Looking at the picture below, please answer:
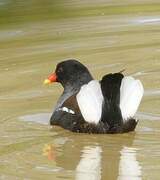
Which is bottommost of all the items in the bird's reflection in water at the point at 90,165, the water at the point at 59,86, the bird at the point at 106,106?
the water at the point at 59,86

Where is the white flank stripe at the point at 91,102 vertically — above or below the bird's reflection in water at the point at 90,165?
above

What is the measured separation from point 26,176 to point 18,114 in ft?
8.77

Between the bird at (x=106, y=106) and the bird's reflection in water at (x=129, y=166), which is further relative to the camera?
the bird at (x=106, y=106)

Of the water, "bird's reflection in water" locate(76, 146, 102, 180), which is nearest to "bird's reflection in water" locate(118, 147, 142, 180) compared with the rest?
the water

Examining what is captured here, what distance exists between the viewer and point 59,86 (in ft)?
41.5

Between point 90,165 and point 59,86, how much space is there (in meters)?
3.95

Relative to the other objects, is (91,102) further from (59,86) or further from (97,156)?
(59,86)

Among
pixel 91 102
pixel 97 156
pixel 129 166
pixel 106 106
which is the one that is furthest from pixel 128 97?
pixel 129 166

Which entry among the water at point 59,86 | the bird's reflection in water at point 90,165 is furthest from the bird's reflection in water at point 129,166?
the bird's reflection in water at point 90,165

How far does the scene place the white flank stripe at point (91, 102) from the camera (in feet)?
31.0

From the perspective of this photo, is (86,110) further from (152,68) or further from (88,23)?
(88,23)

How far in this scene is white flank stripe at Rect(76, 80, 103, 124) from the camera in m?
9.44

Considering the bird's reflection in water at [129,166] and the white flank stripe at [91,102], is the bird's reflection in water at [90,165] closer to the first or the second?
the bird's reflection in water at [129,166]

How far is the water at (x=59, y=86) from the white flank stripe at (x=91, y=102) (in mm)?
318
